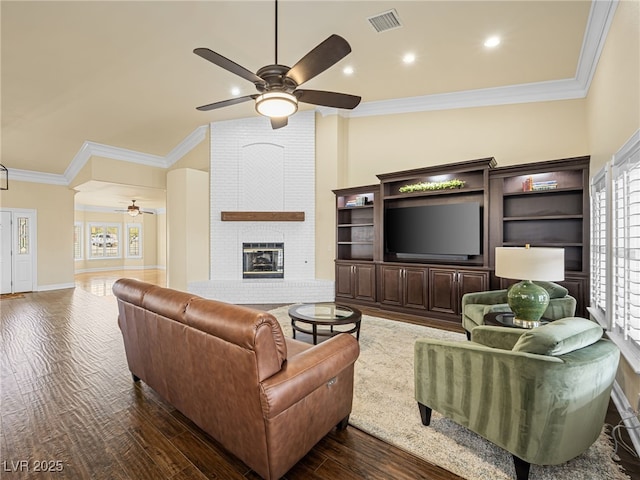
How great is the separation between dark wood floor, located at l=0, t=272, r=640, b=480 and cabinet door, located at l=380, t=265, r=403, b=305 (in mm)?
3178

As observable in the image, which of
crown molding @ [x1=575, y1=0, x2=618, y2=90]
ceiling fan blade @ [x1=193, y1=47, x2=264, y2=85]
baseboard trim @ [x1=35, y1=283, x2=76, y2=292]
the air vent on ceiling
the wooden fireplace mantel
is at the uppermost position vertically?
the air vent on ceiling

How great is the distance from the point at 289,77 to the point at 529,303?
2865 mm

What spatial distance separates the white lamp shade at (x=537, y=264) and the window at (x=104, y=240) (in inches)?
589

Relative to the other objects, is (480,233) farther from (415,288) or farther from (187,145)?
(187,145)

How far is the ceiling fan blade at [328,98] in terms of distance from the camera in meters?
3.04

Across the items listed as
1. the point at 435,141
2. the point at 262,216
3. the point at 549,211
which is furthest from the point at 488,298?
the point at 262,216

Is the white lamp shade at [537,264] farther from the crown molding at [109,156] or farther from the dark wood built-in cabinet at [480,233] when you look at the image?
the crown molding at [109,156]

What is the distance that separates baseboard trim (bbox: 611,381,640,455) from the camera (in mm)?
1976

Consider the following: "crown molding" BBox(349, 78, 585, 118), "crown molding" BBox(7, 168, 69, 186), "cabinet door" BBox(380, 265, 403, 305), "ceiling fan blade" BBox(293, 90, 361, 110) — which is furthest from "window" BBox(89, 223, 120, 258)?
"ceiling fan blade" BBox(293, 90, 361, 110)

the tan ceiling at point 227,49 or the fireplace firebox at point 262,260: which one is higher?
the tan ceiling at point 227,49

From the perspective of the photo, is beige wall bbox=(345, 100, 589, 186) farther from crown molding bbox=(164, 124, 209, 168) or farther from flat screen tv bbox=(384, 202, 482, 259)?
crown molding bbox=(164, 124, 209, 168)

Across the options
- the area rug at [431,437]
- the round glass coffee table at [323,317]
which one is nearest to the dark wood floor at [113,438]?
the area rug at [431,437]

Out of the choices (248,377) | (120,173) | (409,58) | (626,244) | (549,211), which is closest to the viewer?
(248,377)

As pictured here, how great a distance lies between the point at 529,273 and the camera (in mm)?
2473
